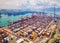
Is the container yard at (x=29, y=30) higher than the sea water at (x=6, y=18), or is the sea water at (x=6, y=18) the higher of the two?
the sea water at (x=6, y=18)

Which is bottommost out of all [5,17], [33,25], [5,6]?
[33,25]

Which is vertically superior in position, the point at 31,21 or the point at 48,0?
the point at 48,0

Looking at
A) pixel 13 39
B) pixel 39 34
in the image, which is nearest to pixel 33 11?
pixel 39 34

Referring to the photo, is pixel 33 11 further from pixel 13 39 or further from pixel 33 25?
pixel 13 39

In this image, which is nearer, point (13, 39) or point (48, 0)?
point (13, 39)

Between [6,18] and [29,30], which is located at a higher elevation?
[6,18]

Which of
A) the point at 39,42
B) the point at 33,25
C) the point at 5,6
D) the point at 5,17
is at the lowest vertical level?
the point at 39,42

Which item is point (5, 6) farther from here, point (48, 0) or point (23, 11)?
point (48, 0)

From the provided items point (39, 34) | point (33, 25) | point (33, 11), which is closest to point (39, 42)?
point (39, 34)

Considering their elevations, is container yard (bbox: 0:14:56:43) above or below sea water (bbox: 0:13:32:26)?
below
